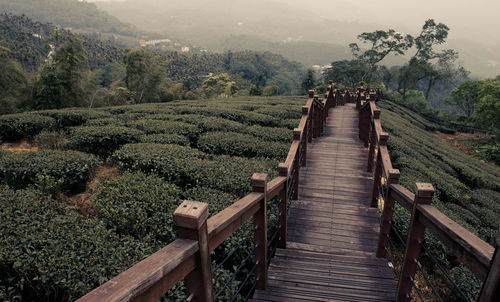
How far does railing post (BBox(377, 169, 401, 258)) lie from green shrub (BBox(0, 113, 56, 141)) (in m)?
8.87

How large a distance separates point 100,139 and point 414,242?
663 cm

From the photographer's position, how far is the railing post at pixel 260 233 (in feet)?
9.02

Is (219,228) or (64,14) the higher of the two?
(64,14)

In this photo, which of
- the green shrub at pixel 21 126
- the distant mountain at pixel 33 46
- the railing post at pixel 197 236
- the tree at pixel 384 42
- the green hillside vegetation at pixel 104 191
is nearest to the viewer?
the railing post at pixel 197 236

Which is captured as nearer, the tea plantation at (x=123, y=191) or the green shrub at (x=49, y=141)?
the tea plantation at (x=123, y=191)

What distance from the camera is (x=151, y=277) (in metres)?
1.33

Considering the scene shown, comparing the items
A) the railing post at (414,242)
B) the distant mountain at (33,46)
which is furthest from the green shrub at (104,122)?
the distant mountain at (33,46)

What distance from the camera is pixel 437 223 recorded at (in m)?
2.14

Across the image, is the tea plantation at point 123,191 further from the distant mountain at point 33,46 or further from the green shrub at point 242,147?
the distant mountain at point 33,46

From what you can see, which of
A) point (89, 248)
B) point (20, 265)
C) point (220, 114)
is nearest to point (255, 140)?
point (220, 114)

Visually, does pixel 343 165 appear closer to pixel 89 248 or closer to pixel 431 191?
pixel 431 191

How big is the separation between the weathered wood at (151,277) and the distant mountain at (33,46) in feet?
163

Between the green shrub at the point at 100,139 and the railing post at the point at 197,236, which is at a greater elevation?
the railing post at the point at 197,236

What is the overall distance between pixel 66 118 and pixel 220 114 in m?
4.92
